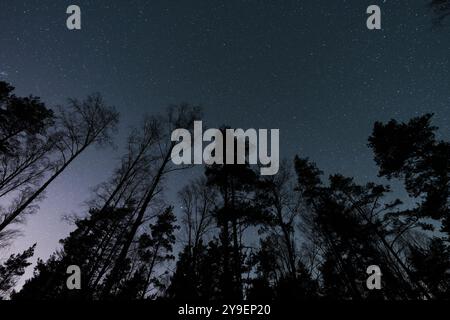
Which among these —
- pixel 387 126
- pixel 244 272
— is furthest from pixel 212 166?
pixel 387 126

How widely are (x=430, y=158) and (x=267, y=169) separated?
29.9ft

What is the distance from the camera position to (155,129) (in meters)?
13.1

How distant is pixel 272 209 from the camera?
13.9m

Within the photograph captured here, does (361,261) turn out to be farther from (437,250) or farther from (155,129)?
(155,129)

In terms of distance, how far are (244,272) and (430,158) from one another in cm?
1340
